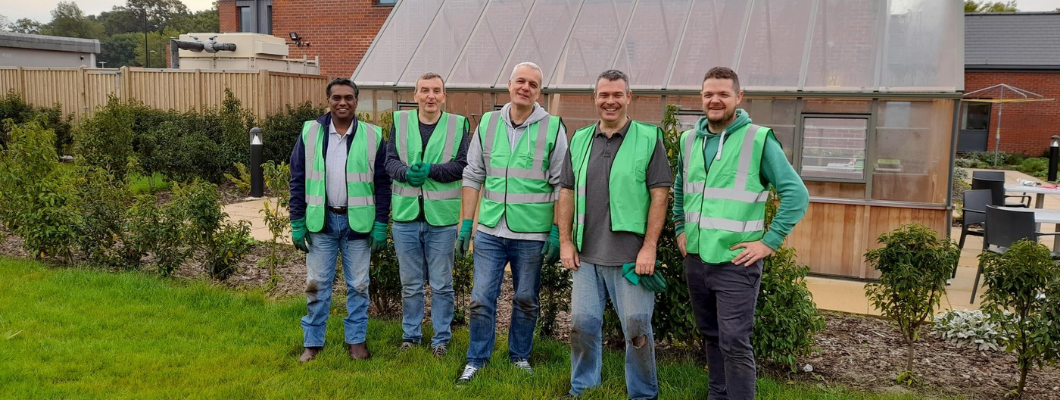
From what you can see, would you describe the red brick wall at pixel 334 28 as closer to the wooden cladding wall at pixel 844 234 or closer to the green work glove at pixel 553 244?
the wooden cladding wall at pixel 844 234

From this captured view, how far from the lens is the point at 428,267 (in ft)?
16.5

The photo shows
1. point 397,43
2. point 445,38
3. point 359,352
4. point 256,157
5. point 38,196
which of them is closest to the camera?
point 359,352

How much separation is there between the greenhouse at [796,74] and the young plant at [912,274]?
3201 mm

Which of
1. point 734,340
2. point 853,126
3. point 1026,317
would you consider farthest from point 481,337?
point 853,126

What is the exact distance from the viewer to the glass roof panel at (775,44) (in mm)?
8297

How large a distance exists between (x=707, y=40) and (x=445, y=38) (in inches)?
137

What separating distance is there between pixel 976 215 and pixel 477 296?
639 cm

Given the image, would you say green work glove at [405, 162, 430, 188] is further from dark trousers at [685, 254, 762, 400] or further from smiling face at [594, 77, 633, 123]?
dark trousers at [685, 254, 762, 400]

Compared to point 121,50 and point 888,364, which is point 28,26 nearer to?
point 121,50

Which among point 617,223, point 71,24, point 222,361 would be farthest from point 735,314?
point 71,24

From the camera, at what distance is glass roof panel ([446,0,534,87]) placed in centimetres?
978

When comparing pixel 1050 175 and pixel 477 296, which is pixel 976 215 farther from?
pixel 1050 175

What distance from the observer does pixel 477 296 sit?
4.63 m

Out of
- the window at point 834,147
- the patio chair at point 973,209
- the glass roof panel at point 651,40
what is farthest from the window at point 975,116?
the window at point 834,147
